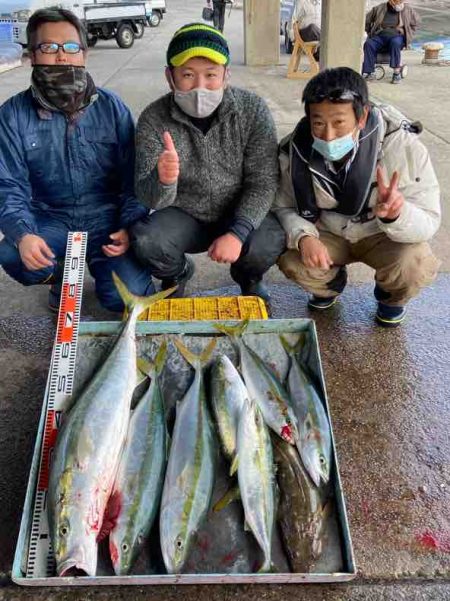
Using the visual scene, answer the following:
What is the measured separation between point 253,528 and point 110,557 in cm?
49

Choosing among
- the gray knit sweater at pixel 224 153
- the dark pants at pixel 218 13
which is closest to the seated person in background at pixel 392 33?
the dark pants at pixel 218 13

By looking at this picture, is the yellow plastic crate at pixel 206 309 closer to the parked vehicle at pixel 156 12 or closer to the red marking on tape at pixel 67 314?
the red marking on tape at pixel 67 314

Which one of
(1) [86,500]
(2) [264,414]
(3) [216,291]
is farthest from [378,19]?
(1) [86,500]

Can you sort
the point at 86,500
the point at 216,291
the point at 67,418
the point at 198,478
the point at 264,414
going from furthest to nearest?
the point at 216,291 → the point at 264,414 → the point at 67,418 → the point at 198,478 → the point at 86,500

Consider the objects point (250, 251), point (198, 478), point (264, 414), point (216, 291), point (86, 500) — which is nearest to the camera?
point (86, 500)

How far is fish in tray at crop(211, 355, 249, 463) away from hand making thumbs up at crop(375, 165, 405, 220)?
3.44 ft

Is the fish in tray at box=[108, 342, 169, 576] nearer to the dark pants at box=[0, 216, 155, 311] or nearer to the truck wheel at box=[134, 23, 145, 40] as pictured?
the dark pants at box=[0, 216, 155, 311]

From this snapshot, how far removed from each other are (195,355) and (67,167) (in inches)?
54.3

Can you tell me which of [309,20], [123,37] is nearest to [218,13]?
[123,37]

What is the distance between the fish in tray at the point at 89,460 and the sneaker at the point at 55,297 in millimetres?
1168

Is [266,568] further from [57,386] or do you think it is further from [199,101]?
[199,101]

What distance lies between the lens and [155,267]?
315 cm

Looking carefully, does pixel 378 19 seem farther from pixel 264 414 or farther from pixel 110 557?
pixel 110 557

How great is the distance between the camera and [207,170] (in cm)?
302
